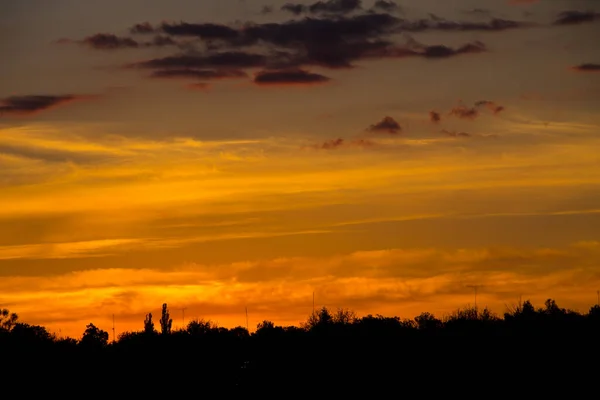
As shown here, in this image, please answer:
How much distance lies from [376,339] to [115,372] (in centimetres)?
4204

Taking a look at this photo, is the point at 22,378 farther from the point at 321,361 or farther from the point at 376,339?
the point at 376,339

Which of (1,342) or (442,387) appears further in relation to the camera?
(1,342)

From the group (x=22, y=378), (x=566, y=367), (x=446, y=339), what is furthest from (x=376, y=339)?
(x=22, y=378)

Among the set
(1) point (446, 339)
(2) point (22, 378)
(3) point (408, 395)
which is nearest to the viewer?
(3) point (408, 395)

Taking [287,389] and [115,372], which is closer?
[287,389]

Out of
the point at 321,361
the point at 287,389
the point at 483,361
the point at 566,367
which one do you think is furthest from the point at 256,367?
the point at 566,367

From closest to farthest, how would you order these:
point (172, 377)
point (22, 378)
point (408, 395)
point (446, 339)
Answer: point (408, 395) < point (22, 378) < point (172, 377) < point (446, 339)

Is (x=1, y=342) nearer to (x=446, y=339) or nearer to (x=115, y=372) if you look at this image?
(x=115, y=372)

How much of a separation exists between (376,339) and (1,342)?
58604 millimetres

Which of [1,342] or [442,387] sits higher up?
[1,342]

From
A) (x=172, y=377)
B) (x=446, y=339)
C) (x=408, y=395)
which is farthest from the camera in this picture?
(x=446, y=339)

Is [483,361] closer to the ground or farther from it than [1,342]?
closer to the ground

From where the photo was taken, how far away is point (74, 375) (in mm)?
172125

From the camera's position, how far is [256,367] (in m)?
183
